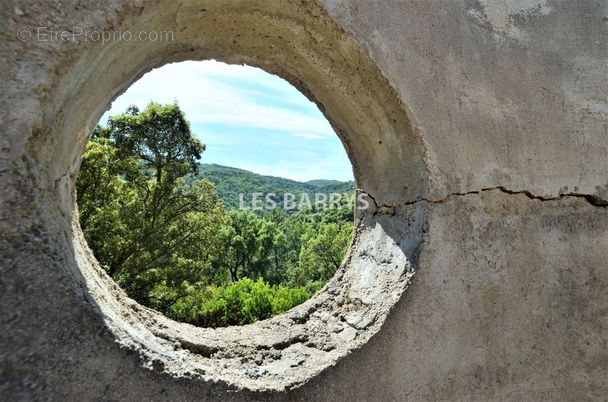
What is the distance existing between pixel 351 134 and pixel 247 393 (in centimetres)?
145

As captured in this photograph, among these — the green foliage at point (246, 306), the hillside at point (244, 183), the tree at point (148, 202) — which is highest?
the hillside at point (244, 183)

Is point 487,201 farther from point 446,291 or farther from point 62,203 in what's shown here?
point 62,203

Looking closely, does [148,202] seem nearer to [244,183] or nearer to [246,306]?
[246,306]

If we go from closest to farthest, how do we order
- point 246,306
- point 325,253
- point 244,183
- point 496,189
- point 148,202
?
point 496,189, point 246,306, point 148,202, point 325,253, point 244,183

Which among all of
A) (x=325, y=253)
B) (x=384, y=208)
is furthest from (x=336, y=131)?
(x=325, y=253)

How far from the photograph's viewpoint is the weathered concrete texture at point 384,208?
4.09 ft

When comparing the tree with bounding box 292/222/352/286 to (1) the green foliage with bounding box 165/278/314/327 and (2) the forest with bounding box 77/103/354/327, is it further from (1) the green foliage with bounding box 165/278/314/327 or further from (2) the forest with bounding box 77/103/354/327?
(1) the green foliage with bounding box 165/278/314/327

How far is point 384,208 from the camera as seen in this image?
227 centimetres

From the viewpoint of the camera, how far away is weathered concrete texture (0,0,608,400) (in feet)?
4.09

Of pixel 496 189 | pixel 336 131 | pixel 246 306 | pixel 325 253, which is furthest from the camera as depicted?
pixel 325 253

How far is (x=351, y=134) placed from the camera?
2393mm

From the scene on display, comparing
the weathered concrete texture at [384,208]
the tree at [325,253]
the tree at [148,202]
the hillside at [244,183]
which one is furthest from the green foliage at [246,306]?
the hillside at [244,183]

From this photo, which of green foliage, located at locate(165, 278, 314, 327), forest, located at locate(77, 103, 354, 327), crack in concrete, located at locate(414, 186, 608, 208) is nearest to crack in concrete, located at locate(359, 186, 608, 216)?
crack in concrete, located at locate(414, 186, 608, 208)

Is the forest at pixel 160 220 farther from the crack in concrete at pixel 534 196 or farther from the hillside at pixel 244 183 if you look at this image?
the hillside at pixel 244 183
